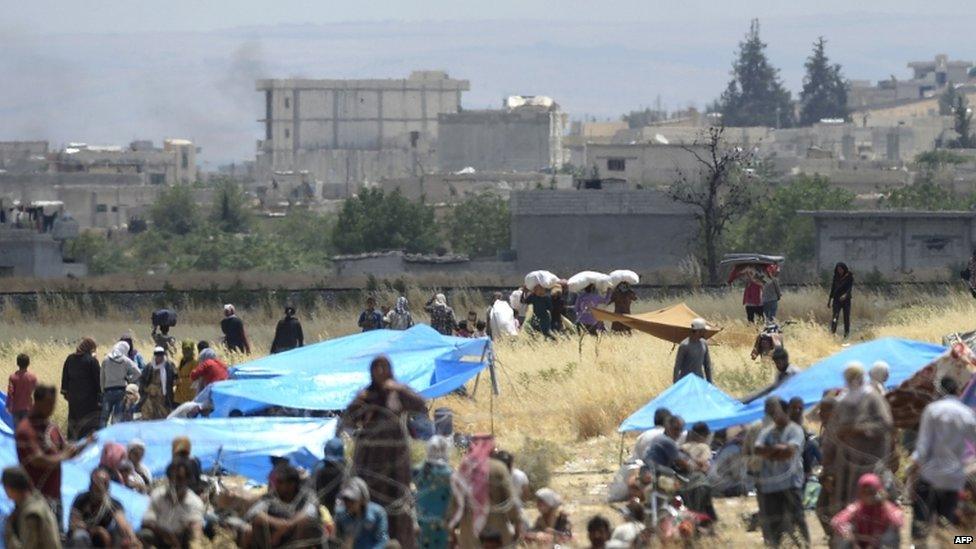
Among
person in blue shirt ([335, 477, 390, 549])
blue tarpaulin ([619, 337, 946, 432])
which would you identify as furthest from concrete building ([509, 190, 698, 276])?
person in blue shirt ([335, 477, 390, 549])

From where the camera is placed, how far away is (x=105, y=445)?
15.2 meters

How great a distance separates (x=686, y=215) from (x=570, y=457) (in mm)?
45081

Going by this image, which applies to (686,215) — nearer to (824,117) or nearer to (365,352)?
(365,352)

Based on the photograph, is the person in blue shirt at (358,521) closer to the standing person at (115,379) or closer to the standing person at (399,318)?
the standing person at (115,379)

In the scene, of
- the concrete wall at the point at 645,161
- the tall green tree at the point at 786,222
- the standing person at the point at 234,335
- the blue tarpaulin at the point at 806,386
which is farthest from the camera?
the concrete wall at the point at 645,161

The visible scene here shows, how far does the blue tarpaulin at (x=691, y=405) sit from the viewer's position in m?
18.0

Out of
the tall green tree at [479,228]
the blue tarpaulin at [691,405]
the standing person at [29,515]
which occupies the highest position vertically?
the standing person at [29,515]

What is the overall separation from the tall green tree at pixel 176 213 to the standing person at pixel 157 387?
4222 inches

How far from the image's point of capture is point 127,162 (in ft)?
577

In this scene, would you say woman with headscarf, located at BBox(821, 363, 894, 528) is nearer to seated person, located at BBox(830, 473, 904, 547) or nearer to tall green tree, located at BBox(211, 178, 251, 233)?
seated person, located at BBox(830, 473, 904, 547)

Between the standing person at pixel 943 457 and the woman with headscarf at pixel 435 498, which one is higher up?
the standing person at pixel 943 457

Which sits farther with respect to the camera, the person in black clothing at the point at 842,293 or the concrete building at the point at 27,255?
the concrete building at the point at 27,255

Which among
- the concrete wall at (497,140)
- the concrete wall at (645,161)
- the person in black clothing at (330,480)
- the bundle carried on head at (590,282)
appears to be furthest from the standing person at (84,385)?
the concrete wall at (497,140)

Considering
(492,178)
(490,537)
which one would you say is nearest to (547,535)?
(490,537)
